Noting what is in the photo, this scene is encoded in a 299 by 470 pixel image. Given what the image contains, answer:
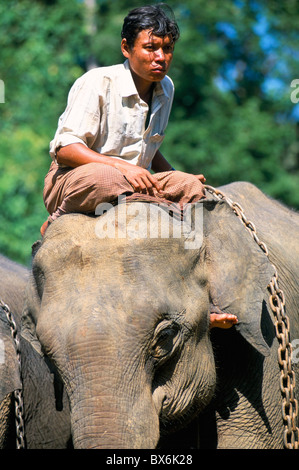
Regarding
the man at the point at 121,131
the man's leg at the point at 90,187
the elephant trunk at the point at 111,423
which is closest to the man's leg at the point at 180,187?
the man at the point at 121,131

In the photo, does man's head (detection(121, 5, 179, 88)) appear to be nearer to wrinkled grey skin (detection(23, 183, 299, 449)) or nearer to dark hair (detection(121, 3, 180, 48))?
dark hair (detection(121, 3, 180, 48))

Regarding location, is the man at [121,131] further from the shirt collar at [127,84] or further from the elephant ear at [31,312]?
the elephant ear at [31,312]

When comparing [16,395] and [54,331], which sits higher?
[54,331]

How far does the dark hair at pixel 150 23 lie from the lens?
3.70 m

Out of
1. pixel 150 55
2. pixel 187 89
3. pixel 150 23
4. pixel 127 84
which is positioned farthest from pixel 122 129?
pixel 187 89

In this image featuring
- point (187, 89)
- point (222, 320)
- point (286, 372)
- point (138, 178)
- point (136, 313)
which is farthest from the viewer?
point (187, 89)

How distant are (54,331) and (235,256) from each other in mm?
901

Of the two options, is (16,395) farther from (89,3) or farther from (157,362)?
(89,3)

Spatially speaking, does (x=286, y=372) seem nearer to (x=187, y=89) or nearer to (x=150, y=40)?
(x=150, y=40)

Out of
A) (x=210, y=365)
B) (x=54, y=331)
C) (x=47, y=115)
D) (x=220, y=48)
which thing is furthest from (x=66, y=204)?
(x=220, y=48)

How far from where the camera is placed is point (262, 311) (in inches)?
144

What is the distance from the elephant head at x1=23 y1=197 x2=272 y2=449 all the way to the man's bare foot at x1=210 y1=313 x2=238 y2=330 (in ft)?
0.13

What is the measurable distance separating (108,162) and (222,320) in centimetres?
87

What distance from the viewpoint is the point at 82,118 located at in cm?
366
